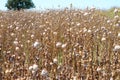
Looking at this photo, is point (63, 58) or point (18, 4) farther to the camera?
point (18, 4)

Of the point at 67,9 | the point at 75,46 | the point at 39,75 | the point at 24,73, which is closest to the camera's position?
the point at 39,75

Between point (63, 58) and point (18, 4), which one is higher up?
point (63, 58)

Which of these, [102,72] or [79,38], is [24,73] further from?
[79,38]

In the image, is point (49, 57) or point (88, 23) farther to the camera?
point (88, 23)

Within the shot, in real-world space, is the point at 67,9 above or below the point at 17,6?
above

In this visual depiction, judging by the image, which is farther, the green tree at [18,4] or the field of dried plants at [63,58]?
the green tree at [18,4]

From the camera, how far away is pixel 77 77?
3.26 meters

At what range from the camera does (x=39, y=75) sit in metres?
3.26

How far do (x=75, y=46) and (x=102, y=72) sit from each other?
1231 mm

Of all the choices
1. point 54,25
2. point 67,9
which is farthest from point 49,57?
point 67,9

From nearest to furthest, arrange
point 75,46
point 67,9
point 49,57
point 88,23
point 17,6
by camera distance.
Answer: point 49,57
point 75,46
point 88,23
point 67,9
point 17,6

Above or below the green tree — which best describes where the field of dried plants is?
above

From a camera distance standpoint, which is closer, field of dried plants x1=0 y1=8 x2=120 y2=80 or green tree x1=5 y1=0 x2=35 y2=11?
field of dried plants x1=0 y1=8 x2=120 y2=80

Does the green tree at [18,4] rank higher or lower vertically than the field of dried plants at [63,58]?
lower
